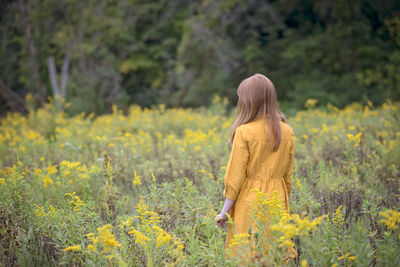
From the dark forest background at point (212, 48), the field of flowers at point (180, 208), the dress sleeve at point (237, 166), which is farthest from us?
the dark forest background at point (212, 48)

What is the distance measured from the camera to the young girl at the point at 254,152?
2350mm

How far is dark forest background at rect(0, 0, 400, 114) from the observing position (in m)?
14.8

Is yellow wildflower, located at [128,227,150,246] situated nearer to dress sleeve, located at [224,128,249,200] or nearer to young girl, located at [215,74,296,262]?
young girl, located at [215,74,296,262]

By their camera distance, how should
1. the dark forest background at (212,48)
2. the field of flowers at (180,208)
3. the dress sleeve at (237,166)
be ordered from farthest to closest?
the dark forest background at (212,48) → the dress sleeve at (237,166) → the field of flowers at (180,208)

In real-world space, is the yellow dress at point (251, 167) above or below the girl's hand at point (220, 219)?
above

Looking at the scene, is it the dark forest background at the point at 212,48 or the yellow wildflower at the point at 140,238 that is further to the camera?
the dark forest background at the point at 212,48

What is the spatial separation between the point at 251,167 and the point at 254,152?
4.6 inches

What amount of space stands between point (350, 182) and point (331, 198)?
0.98ft

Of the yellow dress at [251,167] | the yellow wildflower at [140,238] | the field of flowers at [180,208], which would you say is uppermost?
the yellow dress at [251,167]

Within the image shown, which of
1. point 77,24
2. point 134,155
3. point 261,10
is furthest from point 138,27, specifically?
point 134,155

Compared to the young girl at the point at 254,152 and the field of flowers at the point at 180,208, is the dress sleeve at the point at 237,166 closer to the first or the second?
the young girl at the point at 254,152

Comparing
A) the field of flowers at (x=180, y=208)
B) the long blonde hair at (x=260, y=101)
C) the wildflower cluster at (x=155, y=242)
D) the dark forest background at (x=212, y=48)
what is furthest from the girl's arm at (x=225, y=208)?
the dark forest background at (x=212, y=48)

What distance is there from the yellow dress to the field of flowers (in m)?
0.19

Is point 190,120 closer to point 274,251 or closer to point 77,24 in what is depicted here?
point 274,251
